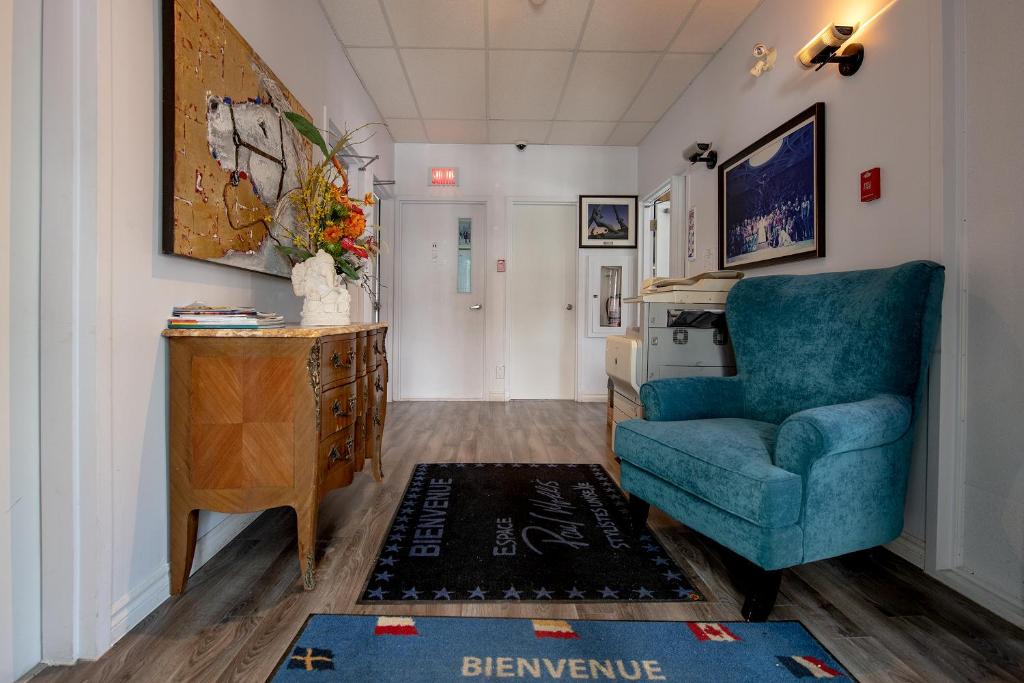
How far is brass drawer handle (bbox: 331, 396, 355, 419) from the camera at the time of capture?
5.22 feet

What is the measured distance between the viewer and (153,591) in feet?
4.34

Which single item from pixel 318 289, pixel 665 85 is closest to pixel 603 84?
pixel 665 85

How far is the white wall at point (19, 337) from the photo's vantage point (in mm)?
1035

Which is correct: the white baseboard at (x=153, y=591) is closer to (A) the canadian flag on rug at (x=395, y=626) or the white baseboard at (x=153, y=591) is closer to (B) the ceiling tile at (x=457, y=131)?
(A) the canadian flag on rug at (x=395, y=626)

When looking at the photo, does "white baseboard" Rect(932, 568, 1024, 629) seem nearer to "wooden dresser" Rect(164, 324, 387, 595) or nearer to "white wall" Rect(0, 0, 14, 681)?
"wooden dresser" Rect(164, 324, 387, 595)

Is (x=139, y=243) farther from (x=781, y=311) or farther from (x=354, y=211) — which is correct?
(x=781, y=311)

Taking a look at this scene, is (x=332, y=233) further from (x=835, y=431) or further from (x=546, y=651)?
(x=835, y=431)

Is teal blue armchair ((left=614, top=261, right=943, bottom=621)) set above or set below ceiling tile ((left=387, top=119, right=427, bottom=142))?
below

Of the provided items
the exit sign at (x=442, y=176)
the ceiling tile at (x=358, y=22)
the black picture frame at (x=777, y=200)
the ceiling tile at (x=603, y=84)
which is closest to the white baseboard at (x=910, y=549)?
the black picture frame at (x=777, y=200)

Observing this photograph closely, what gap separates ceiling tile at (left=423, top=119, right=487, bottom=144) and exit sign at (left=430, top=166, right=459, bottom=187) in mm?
266

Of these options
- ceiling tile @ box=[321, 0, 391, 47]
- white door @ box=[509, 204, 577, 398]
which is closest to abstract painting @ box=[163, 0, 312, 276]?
ceiling tile @ box=[321, 0, 391, 47]

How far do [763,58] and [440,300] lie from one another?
326 cm

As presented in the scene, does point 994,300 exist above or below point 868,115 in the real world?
below

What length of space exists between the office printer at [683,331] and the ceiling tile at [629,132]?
233 centimetres
